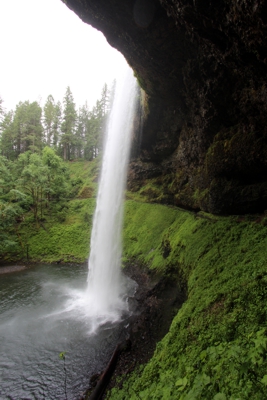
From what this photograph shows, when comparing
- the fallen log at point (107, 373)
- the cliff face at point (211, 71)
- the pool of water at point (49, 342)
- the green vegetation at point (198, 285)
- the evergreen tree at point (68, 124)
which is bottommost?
the pool of water at point (49, 342)

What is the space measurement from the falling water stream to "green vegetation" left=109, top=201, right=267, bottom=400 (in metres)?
2.60

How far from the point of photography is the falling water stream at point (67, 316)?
746 centimetres

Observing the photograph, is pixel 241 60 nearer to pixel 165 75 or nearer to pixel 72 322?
pixel 165 75

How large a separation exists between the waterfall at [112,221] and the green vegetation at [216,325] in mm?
3892

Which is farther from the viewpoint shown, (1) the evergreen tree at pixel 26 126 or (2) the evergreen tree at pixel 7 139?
(1) the evergreen tree at pixel 26 126

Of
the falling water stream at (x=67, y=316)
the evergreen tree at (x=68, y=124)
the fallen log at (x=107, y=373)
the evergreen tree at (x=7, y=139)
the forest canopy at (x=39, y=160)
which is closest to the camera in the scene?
the fallen log at (x=107, y=373)

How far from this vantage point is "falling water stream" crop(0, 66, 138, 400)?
746 centimetres

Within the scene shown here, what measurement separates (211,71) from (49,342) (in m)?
12.8

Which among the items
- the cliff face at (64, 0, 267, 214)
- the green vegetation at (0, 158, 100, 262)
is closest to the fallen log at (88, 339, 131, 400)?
the cliff face at (64, 0, 267, 214)

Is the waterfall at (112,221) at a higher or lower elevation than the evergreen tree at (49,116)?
lower

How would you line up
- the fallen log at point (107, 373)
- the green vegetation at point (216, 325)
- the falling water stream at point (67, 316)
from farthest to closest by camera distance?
the falling water stream at point (67, 316), the fallen log at point (107, 373), the green vegetation at point (216, 325)

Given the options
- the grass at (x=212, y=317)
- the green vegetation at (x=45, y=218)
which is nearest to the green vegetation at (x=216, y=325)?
the grass at (x=212, y=317)

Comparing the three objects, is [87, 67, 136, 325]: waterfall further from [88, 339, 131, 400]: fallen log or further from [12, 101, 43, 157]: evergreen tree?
[12, 101, 43, 157]: evergreen tree

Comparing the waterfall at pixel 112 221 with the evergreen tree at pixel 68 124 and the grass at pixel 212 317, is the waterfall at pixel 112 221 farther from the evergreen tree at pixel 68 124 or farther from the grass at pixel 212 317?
the evergreen tree at pixel 68 124
